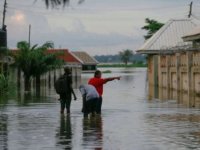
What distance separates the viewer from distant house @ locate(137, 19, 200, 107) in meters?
34.9

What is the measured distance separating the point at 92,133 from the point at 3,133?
6.50 feet

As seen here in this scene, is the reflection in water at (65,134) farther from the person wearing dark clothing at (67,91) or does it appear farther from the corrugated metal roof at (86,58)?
the corrugated metal roof at (86,58)

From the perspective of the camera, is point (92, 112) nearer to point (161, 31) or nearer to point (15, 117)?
point (15, 117)

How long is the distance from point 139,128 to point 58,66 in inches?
1735

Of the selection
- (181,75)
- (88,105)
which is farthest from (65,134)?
(181,75)

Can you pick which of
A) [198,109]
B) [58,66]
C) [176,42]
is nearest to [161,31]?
[176,42]

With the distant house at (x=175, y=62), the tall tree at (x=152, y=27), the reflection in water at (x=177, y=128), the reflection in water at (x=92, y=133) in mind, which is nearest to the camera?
the reflection in water at (x=92, y=133)

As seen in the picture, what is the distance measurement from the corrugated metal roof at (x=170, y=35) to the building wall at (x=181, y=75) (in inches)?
73.2

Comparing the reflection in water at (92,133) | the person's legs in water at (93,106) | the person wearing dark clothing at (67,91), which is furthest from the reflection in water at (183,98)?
the reflection in water at (92,133)

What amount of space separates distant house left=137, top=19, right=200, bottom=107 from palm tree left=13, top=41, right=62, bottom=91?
370 inches

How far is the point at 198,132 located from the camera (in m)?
15.2

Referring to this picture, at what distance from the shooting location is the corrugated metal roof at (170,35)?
5147 cm

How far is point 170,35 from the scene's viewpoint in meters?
53.3

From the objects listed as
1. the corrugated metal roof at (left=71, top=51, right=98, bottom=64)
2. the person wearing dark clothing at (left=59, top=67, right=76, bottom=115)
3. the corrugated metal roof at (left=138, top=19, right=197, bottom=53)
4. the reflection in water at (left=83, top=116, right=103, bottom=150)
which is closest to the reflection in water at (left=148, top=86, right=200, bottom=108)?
the person wearing dark clothing at (left=59, top=67, right=76, bottom=115)
